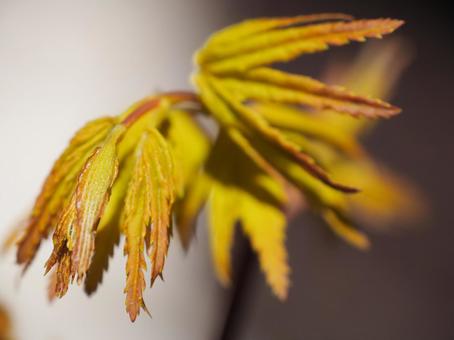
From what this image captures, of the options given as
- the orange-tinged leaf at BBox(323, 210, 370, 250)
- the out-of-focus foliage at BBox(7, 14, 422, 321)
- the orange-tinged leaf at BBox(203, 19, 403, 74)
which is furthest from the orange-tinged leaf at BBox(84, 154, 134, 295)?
the orange-tinged leaf at BBox(323, 210, 370, 250)

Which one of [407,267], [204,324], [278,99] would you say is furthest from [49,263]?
[407,267]

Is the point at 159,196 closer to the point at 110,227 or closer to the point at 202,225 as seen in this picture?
the point at 110,227

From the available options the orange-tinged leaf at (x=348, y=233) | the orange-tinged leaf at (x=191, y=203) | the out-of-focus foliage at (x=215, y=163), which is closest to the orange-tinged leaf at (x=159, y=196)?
the out-of-focus foliage at (x=215, y=163)

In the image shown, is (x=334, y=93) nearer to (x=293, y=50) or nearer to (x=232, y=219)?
(x=293, y=50)

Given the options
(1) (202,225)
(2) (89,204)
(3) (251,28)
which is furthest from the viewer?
(1) (202,225)

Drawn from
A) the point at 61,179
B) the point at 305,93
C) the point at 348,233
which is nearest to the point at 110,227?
the point at 61,179
